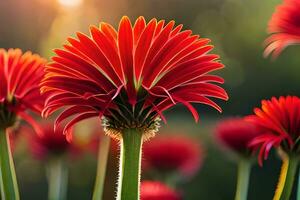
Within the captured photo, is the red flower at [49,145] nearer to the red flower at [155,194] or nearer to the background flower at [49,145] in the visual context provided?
the background flower at [49,145]

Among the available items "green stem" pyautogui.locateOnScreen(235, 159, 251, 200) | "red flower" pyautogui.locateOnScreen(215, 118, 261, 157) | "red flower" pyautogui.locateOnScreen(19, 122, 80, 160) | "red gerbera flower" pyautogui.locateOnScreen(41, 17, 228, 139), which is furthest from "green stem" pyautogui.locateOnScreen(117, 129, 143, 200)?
"red flower" pyautogui.locateOnScreen(19, 122, 80, 160)

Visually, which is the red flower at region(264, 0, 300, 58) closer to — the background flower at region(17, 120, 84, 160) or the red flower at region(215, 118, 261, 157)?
the red flower at region(215, 118, 261, 157)

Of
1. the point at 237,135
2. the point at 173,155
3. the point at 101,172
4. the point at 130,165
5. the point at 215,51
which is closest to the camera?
the point at 130,165

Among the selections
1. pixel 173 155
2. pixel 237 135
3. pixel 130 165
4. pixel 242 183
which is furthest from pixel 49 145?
pixel 130 165

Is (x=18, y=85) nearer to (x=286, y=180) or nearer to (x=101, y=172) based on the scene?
(x=101, y=172)

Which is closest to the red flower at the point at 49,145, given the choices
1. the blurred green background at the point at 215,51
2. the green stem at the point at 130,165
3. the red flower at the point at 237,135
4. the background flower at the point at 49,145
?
the background flower at the point at 49,145
